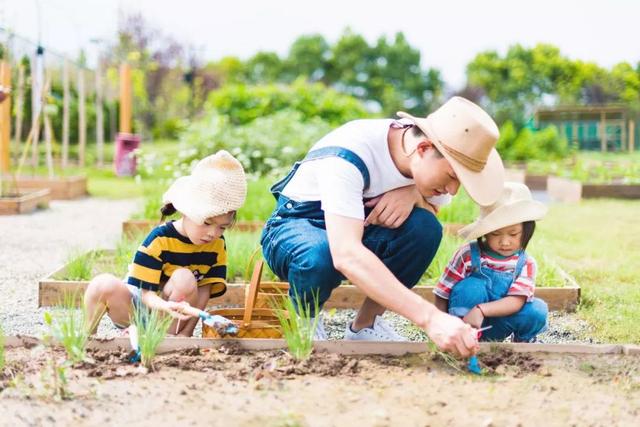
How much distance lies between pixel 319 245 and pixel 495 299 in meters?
0.83

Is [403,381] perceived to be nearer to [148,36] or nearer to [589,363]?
[589,363]

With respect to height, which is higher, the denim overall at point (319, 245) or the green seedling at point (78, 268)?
the denim overall at point (319, 245)

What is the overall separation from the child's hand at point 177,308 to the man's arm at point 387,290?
586 millimetres

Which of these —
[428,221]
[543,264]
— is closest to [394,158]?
[428,221]

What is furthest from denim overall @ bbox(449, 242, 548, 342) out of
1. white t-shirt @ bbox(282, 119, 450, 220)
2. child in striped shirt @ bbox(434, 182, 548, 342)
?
white t-shirt @ bbox(282, 119, 450, 220)

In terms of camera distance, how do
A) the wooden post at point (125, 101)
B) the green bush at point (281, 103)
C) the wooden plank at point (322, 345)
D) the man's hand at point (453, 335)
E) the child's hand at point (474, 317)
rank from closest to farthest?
the man's hand at point (453, 335), the wooden plank at point (322, 345), the child's hand at point (474, 317), the green bush at point (281, 103), the wooden post at point (125, 101)

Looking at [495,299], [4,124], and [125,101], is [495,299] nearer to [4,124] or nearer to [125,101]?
[4,124]

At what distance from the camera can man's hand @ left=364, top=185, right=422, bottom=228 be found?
3.19 metres

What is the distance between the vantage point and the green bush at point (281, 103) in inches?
575

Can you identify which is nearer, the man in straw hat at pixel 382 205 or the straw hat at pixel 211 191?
the man in straw hat at pixel 382 205

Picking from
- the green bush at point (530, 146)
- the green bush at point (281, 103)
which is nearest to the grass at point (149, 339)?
the green bush at point (281, 103)

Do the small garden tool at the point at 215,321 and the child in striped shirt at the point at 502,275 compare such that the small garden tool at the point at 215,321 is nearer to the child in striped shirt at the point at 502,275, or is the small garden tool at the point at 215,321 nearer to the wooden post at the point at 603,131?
the child in striped shirt at the point at 502,275

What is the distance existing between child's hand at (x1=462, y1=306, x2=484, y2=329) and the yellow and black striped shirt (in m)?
1.00

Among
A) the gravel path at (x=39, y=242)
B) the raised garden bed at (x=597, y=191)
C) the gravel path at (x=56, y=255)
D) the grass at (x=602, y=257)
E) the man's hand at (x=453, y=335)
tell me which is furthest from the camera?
the raised garden bed at (x=597, y=191)
